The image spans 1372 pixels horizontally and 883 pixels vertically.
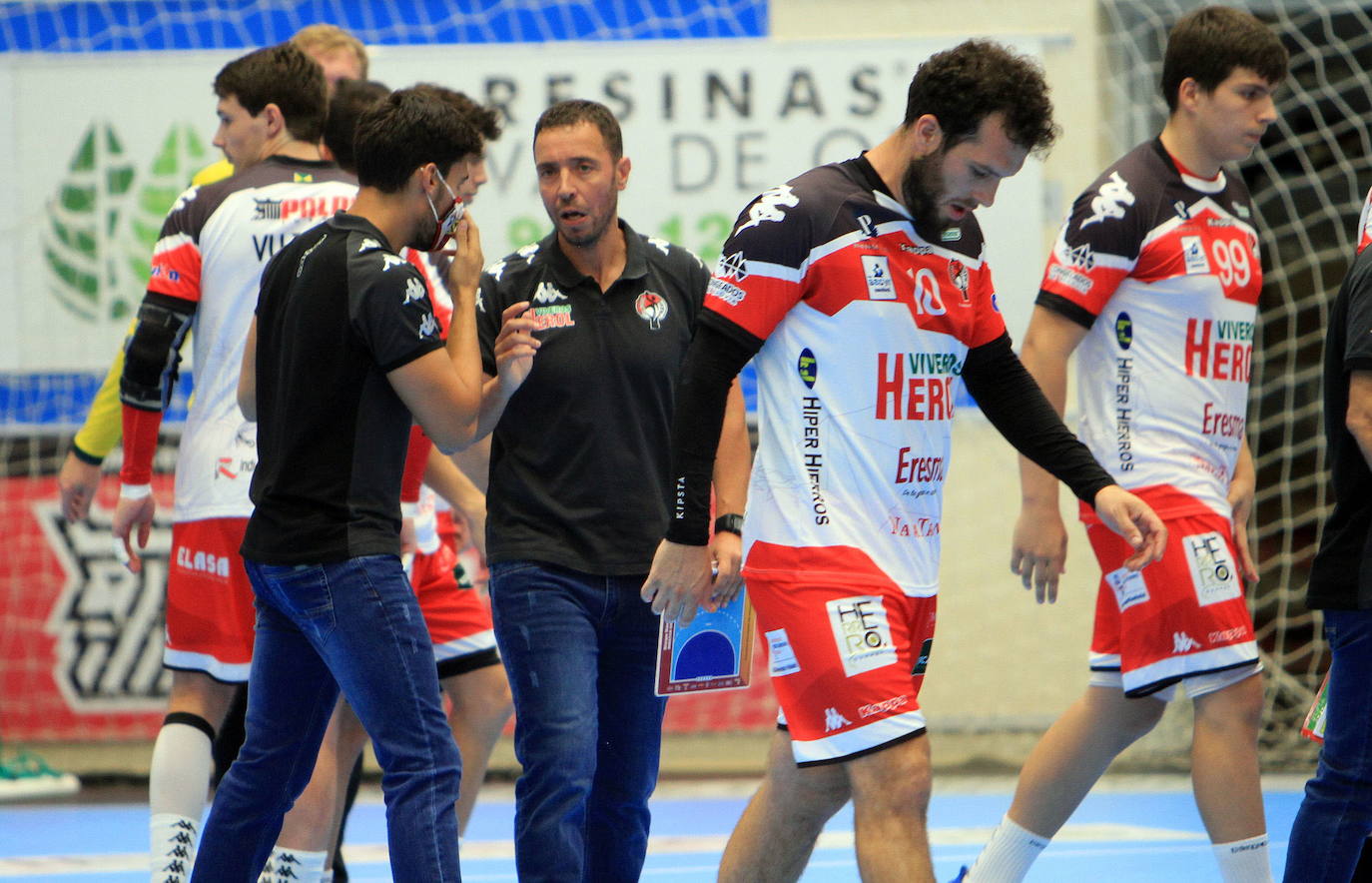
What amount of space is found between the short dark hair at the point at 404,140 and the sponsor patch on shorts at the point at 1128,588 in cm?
193

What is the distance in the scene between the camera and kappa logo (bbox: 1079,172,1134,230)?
428cm

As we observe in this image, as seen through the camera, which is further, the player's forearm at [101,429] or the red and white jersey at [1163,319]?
the player's forearm at [101,429]

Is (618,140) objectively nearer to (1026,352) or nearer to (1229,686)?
(1026,352)

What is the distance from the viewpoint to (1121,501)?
3.46m

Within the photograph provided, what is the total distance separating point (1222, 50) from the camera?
4312 mm

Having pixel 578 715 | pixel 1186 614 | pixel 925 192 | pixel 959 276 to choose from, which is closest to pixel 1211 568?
pixel 1186 614

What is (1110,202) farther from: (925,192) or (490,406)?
(490,406)

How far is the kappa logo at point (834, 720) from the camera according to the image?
319 cm

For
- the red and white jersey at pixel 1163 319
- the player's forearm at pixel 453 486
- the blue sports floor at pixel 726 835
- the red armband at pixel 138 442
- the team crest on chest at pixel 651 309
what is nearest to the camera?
the team crest on chest at pixel 651 309

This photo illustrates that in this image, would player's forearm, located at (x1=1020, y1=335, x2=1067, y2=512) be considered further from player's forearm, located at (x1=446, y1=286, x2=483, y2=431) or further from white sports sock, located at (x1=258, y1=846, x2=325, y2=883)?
white sports sock, located at (x1=258, y1=846, x2=325, y2=883)

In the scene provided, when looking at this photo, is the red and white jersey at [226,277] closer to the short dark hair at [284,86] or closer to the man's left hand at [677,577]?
the short dark hair at [284,86]

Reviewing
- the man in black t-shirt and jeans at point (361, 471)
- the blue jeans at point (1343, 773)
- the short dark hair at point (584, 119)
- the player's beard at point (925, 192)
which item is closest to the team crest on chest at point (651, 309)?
the short dark hair at point (584, 119)

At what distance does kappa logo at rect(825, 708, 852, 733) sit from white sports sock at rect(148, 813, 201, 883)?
1.73 m

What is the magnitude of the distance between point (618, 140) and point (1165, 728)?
4611 mm
